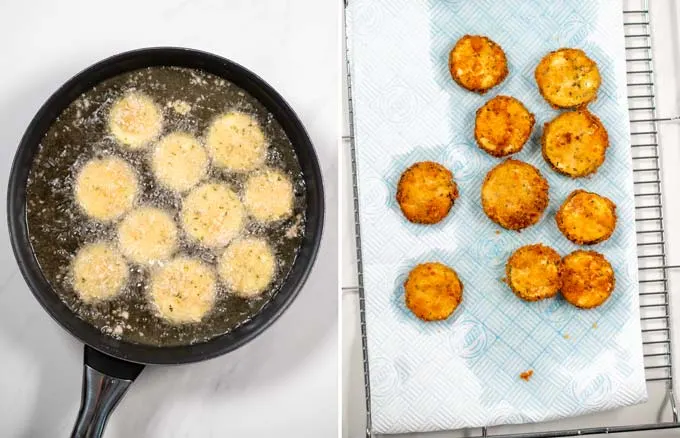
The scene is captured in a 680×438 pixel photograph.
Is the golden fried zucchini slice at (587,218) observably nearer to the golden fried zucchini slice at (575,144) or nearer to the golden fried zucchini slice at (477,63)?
the golden fried zucchini slice at (575,144)

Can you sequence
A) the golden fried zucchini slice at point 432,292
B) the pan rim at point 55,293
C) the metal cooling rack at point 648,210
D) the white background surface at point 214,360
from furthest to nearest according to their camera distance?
the metal cooling rack at point 648,210
the golden fried zucchini slice at point 432,292
the white background surface at point 214,360
the pan rim at point 55,293

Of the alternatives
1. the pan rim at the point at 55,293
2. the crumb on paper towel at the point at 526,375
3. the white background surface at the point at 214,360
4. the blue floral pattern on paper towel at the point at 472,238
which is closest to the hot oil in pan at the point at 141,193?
the pan rim at the point at 55,293

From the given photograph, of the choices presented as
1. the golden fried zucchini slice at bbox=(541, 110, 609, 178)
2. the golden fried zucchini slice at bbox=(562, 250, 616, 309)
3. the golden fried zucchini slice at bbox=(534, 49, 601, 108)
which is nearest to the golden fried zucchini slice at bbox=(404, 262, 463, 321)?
the golden fried zucchini slice at bbox=(562, 250, 616, 309)

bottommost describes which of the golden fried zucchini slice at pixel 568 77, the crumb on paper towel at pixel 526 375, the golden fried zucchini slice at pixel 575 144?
the crumb on paper towel at pixel 526 375

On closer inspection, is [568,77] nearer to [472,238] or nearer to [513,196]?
[513,196]

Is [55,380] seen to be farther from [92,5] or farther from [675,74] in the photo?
[675,74]

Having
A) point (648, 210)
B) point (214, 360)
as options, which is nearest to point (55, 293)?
point (214, 360)

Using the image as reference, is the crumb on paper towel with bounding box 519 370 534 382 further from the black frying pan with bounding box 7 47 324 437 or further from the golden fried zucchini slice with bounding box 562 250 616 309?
the black frying pan with bounding box 7 47 324 437

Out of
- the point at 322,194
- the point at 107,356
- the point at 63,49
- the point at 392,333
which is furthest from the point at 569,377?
the point at 63,49
